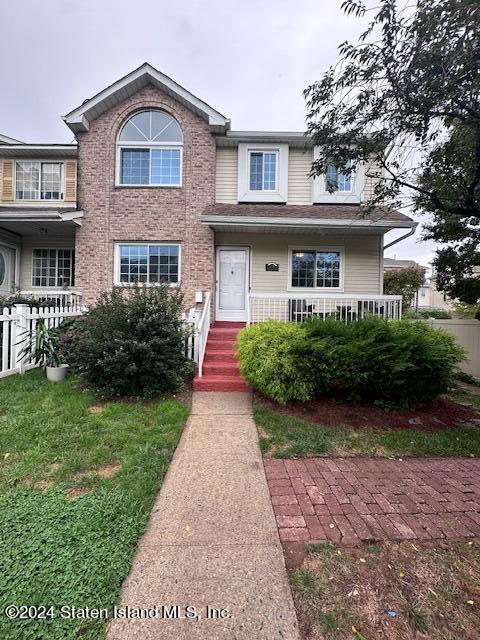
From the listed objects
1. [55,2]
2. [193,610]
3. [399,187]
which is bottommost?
[193,610]

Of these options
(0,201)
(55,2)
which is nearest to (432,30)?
(55,2)

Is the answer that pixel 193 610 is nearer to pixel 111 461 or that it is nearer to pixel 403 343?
pixel 111 461

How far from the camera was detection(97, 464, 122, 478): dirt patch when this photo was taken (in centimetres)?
317

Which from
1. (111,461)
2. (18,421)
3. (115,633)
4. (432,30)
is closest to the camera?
(115,633)

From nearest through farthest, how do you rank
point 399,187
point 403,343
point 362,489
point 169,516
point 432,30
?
1. point 169,516
2. point 362,489
3. point 432,30
4. point 403,343
5. point 399,187

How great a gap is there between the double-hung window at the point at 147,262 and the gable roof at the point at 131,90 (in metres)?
3.88

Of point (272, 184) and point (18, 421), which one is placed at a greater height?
point (272, 184)

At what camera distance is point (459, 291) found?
9.39 meters

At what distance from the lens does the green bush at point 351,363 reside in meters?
4.88

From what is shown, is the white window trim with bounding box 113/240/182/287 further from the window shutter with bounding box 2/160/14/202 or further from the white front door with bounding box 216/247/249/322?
the window shutter with bounding box 2/160/14/202

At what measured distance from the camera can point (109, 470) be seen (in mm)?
3281

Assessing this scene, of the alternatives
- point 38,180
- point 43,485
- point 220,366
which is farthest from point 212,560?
point 38,180

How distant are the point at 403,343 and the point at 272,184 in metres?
7.42

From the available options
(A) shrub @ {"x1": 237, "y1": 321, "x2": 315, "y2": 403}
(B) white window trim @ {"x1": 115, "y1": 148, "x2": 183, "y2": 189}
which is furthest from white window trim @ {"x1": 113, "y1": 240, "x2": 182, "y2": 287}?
(A) shrub @ {"x1": 237, "y1": 321, "x2": 315, "y2": 403}
